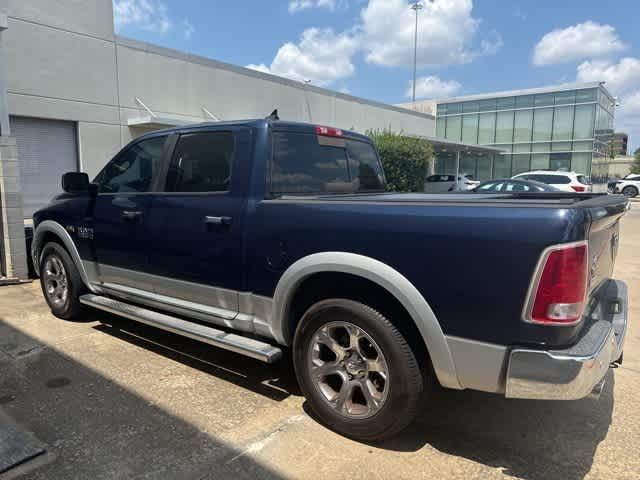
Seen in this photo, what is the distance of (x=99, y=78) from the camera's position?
1265 cm

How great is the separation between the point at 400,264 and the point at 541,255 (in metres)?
0.69

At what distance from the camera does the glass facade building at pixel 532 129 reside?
34.8m

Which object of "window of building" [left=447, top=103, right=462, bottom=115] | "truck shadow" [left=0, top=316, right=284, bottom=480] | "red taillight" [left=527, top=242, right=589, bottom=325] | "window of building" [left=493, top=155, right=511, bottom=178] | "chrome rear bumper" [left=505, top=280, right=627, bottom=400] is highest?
"window of building" [left=447, top=103, right=462, bottom=115]

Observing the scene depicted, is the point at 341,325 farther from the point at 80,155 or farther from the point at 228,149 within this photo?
the point at 80,155

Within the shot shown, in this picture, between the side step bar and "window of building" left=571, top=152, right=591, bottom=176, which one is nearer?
the side step bar

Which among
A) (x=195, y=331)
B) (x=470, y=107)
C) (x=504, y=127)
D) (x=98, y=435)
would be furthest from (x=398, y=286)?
(x=470, y=107)

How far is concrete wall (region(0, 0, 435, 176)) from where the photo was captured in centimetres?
1123

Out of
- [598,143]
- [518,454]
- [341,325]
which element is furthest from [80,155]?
A: [598,143]

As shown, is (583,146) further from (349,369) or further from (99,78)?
(349,369)

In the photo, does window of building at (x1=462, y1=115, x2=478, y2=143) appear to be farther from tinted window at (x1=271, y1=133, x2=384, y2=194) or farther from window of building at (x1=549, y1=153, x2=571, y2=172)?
tinted window at (x1=271, y1=133, x2=384, y2=194)

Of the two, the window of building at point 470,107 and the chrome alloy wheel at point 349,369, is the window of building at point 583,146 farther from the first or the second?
the chrome alloy wheel at point 349,369

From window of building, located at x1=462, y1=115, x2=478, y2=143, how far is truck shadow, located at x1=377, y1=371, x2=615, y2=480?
38.2m

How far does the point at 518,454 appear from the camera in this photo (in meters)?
2.73

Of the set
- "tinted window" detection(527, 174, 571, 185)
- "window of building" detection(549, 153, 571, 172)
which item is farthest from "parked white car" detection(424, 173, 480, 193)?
"window of building" detection(549, 153, 571, 172)
